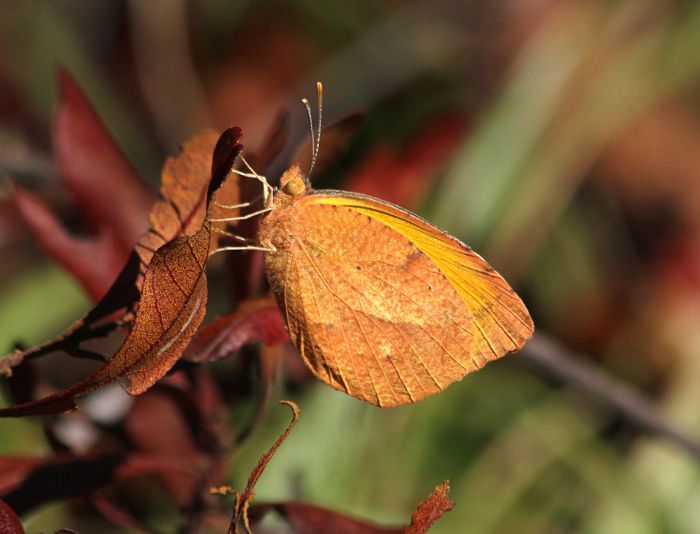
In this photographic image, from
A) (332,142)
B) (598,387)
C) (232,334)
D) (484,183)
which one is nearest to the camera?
(232,334)

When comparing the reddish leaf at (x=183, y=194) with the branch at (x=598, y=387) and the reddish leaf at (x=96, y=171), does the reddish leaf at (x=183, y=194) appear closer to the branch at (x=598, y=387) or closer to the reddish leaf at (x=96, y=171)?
the reddish leaf at (x=96, y=171)

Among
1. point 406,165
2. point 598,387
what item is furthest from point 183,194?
point 598,387

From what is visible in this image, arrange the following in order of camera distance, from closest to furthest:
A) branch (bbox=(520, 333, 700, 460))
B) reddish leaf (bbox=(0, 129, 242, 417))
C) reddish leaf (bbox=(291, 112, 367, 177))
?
reddish leaf (bbox=(0, 129, 242, 417)) < reddish leaf (bbox=(291, 112, 367, 177)) < branch (bbox=(520, 333, 700, 460))

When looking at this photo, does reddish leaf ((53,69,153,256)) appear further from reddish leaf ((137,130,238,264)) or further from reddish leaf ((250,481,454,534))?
reddish leaf ((250,481,454,534))

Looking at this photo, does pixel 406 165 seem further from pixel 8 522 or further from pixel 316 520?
pixel 8 522

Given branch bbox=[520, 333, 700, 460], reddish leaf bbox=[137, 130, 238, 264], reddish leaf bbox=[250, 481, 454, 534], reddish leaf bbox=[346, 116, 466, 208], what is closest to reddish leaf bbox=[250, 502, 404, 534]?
reddish leaf bbox=[250, 481, 454, 534]
